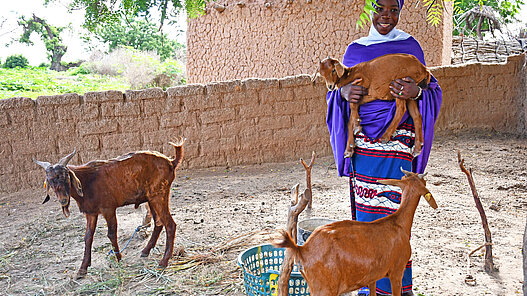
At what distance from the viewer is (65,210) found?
329cm

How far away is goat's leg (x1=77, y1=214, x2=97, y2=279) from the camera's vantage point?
3461 mm

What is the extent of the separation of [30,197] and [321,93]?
169 inches

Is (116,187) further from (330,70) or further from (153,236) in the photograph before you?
(330,70)

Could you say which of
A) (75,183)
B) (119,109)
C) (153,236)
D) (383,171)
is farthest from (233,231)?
(119,109)

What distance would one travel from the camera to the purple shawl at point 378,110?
108 inches

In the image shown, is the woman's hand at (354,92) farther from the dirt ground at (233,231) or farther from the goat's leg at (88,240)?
the goat's leg at (88,240)

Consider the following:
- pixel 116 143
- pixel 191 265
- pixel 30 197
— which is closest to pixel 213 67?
pixel 116 143

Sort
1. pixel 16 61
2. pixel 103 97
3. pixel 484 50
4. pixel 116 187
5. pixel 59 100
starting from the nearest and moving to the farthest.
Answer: pixel 116 187 → pixel 59 100 → pixel 103 97 → pixel 484 50 → pixel 16 61

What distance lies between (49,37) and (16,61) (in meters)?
4.10

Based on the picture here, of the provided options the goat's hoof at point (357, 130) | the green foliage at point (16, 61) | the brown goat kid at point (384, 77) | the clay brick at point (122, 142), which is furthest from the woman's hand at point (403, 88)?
the green foliage at point (16, 61)

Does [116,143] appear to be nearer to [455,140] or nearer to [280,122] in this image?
[280,122]

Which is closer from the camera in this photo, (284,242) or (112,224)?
(284,242)

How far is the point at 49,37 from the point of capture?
25.7 m

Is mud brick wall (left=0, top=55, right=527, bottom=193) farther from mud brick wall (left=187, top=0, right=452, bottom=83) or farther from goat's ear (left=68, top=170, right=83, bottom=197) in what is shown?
goat's ear (left=68, top=170, right=83, bottom=197)
